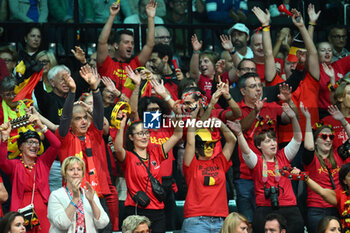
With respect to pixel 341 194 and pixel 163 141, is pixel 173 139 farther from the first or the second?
pixel 341 194

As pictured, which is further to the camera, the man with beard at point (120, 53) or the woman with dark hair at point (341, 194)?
the man with beard at point (120, 53)

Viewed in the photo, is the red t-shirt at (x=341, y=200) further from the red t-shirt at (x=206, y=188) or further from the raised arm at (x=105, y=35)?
the raised arm at (x=105, y=35)

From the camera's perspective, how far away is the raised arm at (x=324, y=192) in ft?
31.2

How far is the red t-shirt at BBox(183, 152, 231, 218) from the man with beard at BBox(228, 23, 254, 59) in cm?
292

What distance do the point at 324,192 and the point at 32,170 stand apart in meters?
3.33

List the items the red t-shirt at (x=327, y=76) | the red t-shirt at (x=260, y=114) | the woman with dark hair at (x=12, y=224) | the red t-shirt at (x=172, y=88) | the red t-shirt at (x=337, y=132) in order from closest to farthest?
the woman with dark hair at (x=12, y=224)
the red t-shirt at (x=260, y=114)
the red t-shirt at (x=337, y=132)
the red t-shirt at (x=172, y=88)
the red t-shirt at (x=327, y=76)

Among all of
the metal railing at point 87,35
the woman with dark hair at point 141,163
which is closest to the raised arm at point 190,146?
the woman with dark hair at point 141,163

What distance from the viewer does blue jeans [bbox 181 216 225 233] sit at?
931 cm

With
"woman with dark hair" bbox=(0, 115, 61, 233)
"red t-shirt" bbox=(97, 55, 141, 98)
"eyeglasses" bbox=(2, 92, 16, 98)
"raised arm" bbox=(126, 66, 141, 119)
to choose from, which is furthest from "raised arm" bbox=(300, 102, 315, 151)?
"eyeglasses" bbox=(2, 92, 16, 98)

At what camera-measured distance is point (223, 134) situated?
9.75 metres

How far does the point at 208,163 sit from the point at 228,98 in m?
0.88

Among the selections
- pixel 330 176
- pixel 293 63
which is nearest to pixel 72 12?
pixel 293 63

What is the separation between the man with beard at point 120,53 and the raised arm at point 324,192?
2.76 meters

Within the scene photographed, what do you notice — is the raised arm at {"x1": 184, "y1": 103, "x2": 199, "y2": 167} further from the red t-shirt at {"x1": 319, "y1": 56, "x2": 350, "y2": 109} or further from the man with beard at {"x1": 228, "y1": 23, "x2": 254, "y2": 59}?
the man with beard at {"x1": 228, "y1": 23, "x2": 254, "y2": 59}
